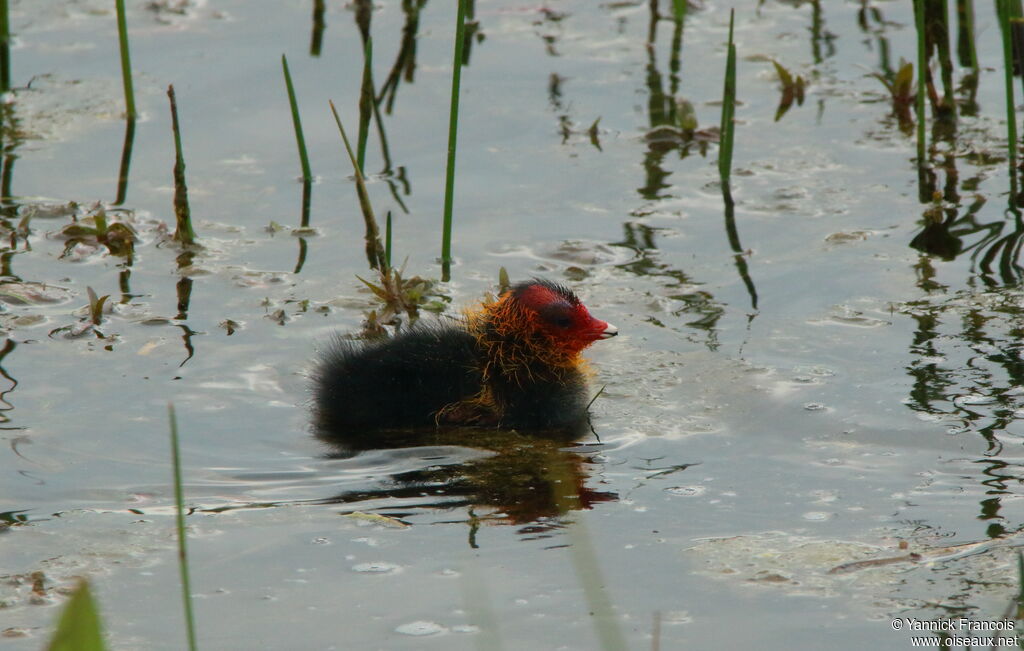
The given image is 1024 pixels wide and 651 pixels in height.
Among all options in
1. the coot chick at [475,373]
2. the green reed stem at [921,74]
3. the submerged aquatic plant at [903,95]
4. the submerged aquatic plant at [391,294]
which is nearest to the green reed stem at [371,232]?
A: the submerged aquatic plant at [391,294]

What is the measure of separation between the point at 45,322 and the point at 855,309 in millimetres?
3761

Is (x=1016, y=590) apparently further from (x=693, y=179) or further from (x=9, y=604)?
(x=693, y=179)

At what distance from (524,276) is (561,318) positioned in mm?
1166

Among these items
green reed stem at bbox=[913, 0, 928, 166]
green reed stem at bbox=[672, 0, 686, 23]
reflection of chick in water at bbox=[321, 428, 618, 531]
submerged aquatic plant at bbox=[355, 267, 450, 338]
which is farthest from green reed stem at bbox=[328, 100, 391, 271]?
→ green reed stem at bbox=[672, 0, 686, 23]

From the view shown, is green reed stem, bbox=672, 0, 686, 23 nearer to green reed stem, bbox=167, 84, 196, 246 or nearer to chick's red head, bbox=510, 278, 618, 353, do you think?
green reed stem, bbox=167, 84, 196, 246

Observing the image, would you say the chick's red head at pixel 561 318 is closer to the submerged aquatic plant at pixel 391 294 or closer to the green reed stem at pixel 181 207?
the submerged aquatic plant at pixel 391 294

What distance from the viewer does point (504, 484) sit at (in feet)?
15.9

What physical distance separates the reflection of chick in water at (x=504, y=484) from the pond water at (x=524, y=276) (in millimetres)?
21

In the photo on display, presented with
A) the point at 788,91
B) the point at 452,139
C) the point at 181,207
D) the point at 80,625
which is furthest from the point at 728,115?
the point at 80,625

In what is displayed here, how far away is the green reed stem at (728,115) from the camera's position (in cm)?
689

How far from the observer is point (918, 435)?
16.2ft

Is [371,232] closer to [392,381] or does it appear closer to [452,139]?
[452,139]

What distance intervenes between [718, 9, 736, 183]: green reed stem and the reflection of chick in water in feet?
8.56

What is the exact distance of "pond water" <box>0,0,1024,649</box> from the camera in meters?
3.97
